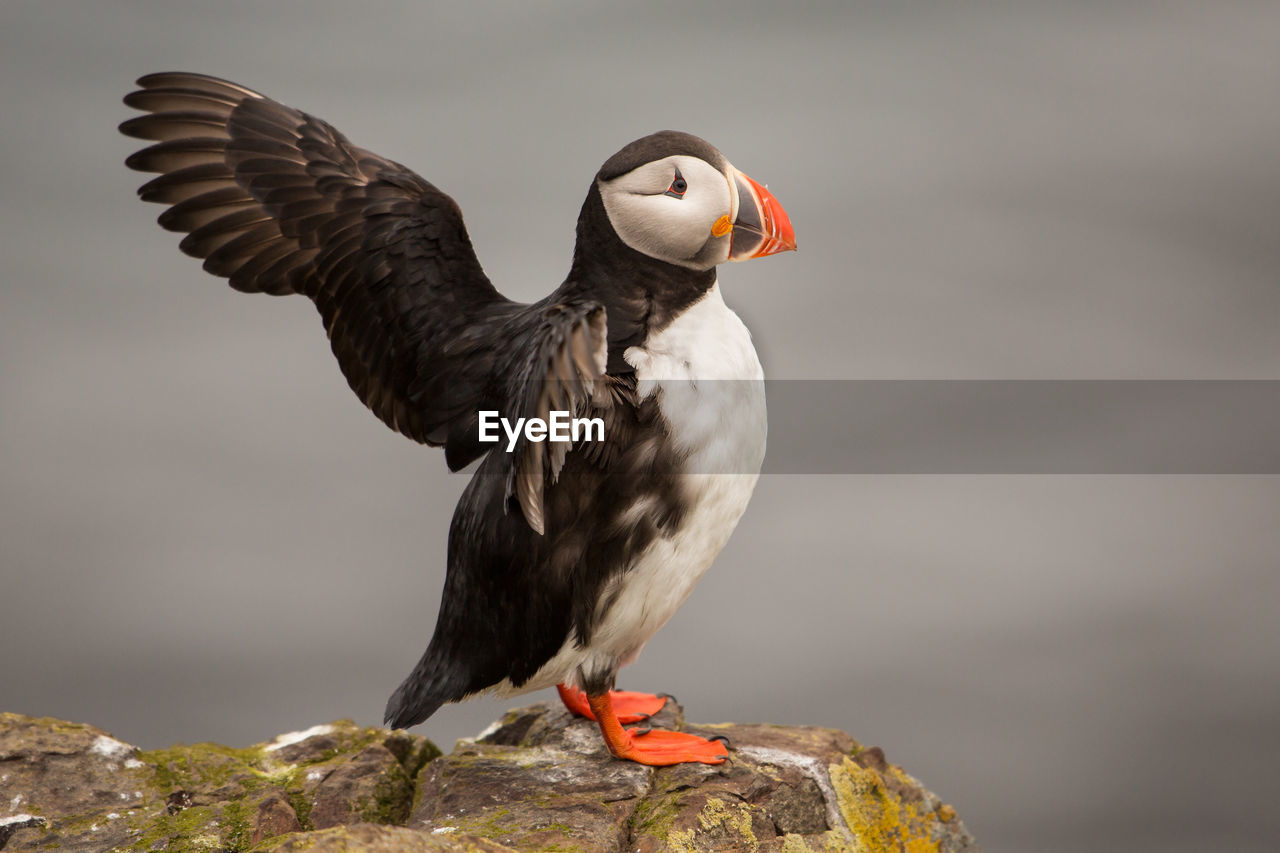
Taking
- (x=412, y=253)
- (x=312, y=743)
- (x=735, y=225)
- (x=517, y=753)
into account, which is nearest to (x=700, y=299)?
(x=735, y=225)

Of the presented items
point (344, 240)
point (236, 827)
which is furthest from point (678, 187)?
point (236, 827)

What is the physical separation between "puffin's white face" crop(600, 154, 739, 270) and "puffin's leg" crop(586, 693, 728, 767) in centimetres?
132

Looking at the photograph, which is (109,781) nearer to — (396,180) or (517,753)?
(517,753)

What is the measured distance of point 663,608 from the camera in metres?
3.64

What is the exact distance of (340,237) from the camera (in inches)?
159

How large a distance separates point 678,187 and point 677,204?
0.18 feet

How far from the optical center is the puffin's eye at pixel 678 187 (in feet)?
11.2

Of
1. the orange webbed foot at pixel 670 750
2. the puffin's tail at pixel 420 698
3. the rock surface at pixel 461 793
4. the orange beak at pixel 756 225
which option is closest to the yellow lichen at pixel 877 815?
the rock surface at pixel 461 793

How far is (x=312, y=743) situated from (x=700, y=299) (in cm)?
198

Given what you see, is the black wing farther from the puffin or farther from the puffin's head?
the puffin's head

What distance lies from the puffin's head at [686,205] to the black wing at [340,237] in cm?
63

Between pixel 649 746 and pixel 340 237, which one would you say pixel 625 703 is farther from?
pixel 340 237

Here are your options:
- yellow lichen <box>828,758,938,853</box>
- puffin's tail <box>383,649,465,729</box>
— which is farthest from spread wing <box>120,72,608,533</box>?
yellow lichen <box>828,758,938,853</box>

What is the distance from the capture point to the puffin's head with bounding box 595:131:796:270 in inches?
134
